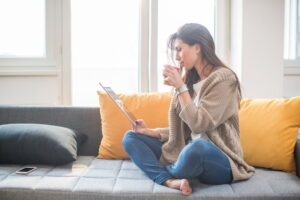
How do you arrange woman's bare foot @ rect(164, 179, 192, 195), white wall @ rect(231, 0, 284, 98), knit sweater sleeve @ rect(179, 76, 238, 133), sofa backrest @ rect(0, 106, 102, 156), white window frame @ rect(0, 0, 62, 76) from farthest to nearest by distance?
white window frame @ rect(0, 0, 62, 76)
white wall @ rect(231, 0, 284, 98)
sofa backrest @ rect(0, 106, 102, 156)
knit sweater sleeve @ rect(179, 76, 238, 133)
woman's bare foot @ rect(164, 179, 192, 195)

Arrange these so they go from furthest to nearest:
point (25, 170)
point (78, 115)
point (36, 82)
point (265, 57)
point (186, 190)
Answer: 1. point (36, 82)
2. point (265, 57)
3. point (78, 115)
4. point (25, 170)
5. point (186, 190)

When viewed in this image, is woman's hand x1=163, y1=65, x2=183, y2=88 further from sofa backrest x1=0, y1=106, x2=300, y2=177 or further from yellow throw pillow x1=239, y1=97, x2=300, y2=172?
sofa backrest x1=0, y1=106, x2=300, y2=177

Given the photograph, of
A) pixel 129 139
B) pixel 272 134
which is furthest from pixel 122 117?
pixel 272 134

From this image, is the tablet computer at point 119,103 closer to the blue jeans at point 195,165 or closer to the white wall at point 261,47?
the blue jeans at point 195,165

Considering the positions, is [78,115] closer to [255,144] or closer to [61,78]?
[61,78]

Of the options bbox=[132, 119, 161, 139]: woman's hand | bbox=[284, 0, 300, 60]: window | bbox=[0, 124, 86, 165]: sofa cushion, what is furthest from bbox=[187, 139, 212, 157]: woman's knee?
bbox=[284, 0, 300, 60]: window

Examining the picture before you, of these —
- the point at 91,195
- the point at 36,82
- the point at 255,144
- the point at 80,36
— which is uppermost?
the point at 80,36

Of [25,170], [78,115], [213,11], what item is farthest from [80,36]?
[25,170]

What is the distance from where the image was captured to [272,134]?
1815 mm

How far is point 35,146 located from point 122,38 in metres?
1.17

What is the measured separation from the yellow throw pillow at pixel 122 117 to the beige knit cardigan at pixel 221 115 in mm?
450

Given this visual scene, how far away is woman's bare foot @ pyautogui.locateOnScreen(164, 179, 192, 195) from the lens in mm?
1427

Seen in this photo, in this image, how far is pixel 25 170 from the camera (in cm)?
175

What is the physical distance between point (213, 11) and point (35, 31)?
1.36m
